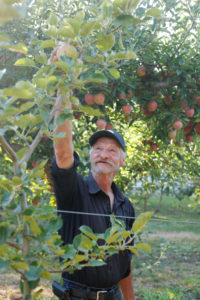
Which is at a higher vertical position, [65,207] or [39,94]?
[39,94]

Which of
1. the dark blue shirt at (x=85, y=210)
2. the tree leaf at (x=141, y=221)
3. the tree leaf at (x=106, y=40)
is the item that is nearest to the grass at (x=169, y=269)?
the dark blue shirt at (x=85, y=210)

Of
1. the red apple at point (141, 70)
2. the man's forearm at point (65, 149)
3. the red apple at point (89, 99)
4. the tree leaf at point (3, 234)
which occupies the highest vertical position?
the red apple at point (141, 70)

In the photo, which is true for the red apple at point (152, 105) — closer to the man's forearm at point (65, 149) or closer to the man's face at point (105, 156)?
the man's face at point (105, 156)

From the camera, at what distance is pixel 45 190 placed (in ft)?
11.1

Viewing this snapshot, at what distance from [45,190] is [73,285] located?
1.78 metres

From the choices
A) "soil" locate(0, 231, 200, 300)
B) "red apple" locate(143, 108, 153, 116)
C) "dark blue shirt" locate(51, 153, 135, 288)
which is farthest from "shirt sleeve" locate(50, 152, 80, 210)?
"red apple" locate(143, 108, 153, 116)

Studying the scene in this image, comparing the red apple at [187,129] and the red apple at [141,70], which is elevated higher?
the red apple at [141,70]

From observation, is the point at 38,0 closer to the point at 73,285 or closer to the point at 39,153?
the point at 39,153

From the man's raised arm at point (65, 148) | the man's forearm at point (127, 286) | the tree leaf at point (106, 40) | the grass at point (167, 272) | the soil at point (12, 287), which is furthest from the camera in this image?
the grass at point (167, 272)

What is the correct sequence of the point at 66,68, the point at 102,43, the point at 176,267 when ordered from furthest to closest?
the point at 176,267, the point at 102,43, the point at 66,68

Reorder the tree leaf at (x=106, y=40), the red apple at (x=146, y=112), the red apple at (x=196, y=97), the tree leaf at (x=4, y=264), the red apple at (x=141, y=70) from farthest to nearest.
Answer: the red apple at (x=146, y=112) < the red apple at (x=196, y=97) < the red apple at (x=141, y=70) < the tree leaf at (x=106, y=40) < the tree leaf at (x=4, y=264)

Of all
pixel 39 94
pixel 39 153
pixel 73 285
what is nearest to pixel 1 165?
pixel 39 153

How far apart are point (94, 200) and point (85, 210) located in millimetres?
92

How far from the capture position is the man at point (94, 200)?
1514 millimetres
